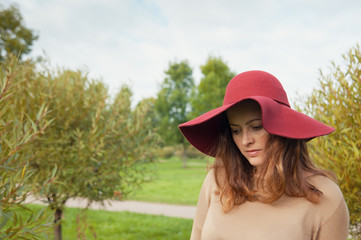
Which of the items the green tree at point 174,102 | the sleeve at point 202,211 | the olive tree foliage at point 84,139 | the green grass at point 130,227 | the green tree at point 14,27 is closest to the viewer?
the sleeve at point 202,211

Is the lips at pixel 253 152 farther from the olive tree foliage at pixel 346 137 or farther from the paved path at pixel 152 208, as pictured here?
the paved path at pixel 152 208

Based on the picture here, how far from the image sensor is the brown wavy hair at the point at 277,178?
197 centimetres

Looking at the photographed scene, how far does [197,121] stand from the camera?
2119 millimetres

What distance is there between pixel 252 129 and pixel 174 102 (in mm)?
29807

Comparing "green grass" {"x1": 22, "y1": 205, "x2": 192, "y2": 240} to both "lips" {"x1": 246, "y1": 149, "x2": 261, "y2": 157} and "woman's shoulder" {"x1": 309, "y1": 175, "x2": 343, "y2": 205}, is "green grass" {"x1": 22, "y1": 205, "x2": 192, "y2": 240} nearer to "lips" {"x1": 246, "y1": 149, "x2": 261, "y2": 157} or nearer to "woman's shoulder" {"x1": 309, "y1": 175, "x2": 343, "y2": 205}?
"lips" {"x1": 246, "y1": 149, "x2": 261, "y2": 157}

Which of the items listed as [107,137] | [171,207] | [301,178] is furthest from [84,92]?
[171,207]

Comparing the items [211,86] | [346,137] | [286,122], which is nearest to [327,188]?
[286,122]

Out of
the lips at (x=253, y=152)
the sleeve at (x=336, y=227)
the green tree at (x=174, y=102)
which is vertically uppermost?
the green tree at (x=174, y=102)

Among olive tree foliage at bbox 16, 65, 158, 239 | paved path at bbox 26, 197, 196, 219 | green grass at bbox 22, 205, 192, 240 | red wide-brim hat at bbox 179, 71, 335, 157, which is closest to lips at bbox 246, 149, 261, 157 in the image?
red wide-brim hat at bbox 179, 71, 335, 157

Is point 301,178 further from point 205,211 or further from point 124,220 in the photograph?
point 124,220

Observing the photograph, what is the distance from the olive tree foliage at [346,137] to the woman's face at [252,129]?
183 centimetres

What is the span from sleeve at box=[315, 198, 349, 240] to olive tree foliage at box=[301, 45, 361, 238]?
1.80 meters

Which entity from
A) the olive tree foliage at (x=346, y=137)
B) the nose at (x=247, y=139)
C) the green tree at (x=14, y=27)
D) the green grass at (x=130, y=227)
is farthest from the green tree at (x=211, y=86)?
the nose at (x=247, y=139)

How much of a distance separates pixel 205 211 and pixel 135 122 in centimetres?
403
